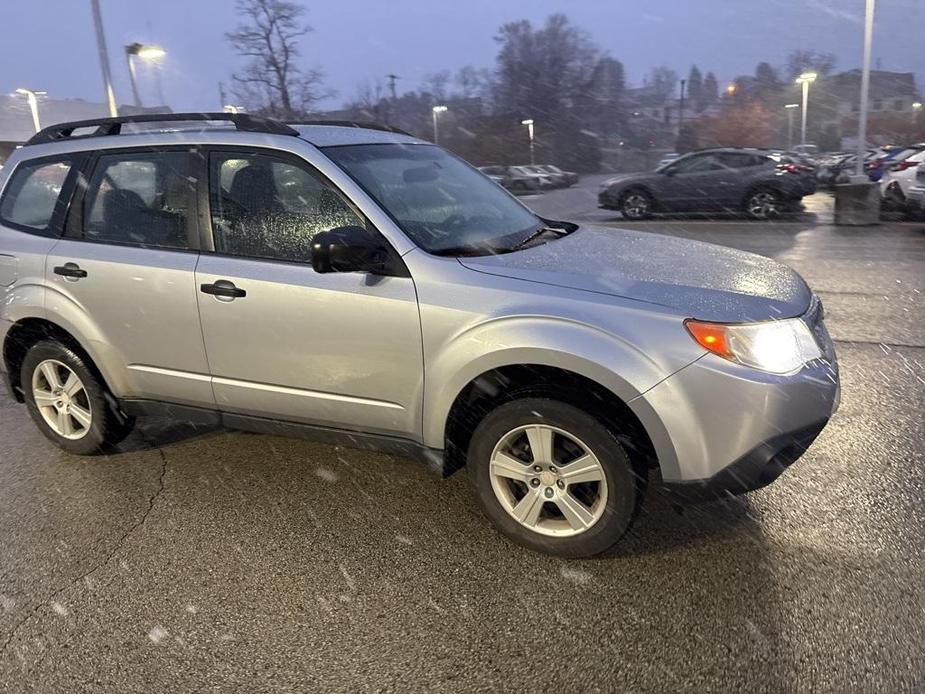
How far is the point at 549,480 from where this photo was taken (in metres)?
3.10

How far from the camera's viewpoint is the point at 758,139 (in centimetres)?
6938

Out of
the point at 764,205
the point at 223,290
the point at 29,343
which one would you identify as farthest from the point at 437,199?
the point at 764,205

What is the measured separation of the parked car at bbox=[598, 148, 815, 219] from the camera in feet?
49.5

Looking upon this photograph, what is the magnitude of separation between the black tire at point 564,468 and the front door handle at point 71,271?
2.40m

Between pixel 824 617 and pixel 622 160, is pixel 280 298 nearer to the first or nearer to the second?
pixel 824 617

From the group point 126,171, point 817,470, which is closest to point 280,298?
point 126,171

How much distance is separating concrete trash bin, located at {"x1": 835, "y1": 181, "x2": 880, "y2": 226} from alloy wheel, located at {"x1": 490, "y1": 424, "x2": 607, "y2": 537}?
12.8 meters

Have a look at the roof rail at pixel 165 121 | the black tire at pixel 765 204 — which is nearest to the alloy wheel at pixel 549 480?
the roof rail at pixel 165 121

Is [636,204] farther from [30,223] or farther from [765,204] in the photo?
[30,223]

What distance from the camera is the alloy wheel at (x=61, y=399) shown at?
4.33m

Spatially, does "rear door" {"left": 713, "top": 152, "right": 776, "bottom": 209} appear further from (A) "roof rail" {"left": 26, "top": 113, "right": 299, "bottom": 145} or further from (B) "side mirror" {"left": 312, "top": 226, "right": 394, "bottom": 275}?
(B) "side mirror" {"left": 312, "top": 226, "right": 394, "bottom": 275}

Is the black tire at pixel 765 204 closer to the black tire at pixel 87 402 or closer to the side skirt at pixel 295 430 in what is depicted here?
the side skirt at pixel 295 430

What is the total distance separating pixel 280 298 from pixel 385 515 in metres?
1.15

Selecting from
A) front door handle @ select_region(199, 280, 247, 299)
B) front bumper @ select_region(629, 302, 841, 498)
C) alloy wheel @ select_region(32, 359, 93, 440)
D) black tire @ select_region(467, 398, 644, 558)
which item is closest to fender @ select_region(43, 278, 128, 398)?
alloy wheel @ select_region(32, 359, 93, 440)
